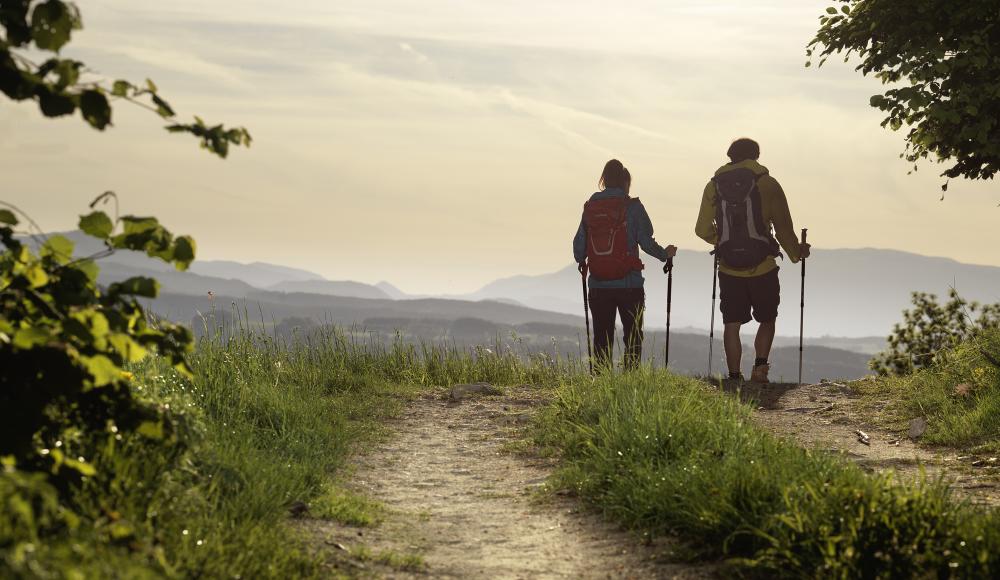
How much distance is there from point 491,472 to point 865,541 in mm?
4458

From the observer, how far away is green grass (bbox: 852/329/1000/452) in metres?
10.2

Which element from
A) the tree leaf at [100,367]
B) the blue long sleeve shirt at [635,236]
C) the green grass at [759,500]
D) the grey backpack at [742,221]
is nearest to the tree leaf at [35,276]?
the tree leaf at [100,367]

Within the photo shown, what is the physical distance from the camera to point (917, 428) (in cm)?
1088

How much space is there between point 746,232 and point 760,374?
244 cm

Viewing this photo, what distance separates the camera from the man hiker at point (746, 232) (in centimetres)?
1279

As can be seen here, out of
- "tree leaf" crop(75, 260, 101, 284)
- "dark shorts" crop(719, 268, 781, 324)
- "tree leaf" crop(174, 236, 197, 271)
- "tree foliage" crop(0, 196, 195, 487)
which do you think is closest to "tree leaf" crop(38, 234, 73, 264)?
"tree foliage" crop(0, 196, 195, 487)

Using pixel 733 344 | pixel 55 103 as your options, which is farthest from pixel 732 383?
pixel 55 103

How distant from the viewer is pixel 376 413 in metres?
11.5

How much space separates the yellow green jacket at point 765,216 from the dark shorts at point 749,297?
0.33ft

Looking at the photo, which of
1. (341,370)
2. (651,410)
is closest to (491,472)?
(651,410)

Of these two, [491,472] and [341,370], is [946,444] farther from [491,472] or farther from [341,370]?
[341,370]

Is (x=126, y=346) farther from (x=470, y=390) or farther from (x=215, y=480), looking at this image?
(x=470, y=390)

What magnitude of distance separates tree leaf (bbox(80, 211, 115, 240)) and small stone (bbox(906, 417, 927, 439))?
9.40m

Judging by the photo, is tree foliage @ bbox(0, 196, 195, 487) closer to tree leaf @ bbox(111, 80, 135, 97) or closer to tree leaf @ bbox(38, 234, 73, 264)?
tree leaf @ bbox(38, 234, 73, 264)
